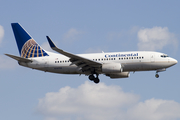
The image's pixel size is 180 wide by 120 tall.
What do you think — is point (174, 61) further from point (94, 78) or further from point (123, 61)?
point (94, 78)

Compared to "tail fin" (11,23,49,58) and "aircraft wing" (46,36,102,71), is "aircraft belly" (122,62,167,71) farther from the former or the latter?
"tail fin" (11,23,49,58)

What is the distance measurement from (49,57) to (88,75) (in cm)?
618

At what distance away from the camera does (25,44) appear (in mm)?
52906

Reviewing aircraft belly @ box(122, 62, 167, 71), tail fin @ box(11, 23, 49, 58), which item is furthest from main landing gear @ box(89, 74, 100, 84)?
tail fin @ box(11, 23, 49, 58)

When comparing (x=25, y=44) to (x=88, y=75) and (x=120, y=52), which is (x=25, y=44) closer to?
(x=88, y=75)

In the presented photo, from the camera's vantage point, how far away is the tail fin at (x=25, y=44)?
51559mm

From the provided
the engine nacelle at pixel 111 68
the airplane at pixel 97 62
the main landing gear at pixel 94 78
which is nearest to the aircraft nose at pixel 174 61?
the airplane at pixel 97 62

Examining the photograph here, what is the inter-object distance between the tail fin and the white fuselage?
2.59 meters

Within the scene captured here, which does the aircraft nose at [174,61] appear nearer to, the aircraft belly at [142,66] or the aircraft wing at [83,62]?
the aircraft belly at [142,66]

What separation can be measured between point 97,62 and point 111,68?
2025 millimetres

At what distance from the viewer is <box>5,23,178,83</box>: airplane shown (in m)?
46.2

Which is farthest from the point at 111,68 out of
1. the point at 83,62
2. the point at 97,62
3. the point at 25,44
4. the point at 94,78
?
the point at 25,44

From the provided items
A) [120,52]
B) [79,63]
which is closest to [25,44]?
[79,63]

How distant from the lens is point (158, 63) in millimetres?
46656
